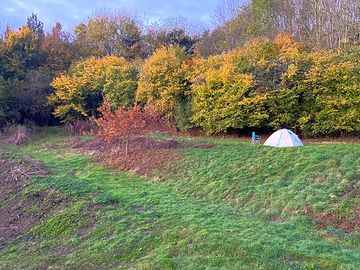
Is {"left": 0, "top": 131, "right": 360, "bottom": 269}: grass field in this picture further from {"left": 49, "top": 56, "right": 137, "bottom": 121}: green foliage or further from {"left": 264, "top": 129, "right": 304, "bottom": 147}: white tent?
{"left": 49, "top": 56, "right": 137, "bottom": 121}: green foliage

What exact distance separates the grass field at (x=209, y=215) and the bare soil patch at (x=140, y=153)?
518mm

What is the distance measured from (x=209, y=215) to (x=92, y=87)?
18.9 m

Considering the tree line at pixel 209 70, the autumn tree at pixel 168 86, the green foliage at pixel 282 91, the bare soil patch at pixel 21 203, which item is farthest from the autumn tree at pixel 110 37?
the bare soil patch at pixel 21 203

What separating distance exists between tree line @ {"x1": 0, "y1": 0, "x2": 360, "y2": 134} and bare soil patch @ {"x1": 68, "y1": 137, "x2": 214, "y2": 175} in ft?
13.0

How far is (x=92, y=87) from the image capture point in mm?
25500

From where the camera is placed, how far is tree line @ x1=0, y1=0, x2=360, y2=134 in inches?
663

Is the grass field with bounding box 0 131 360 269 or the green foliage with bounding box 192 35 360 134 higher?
the green foliage with bounding box 192 35 360 134

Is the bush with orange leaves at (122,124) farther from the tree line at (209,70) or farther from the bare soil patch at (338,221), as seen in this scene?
the bare soil patch at (338,221)

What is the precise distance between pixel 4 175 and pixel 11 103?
13.3 metres

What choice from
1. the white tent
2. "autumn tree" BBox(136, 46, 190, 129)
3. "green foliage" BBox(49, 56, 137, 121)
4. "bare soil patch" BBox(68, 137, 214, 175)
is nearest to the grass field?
"bare soil patch" BBox(68, 137, 214, 175)

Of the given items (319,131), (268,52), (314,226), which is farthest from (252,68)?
(314,226)

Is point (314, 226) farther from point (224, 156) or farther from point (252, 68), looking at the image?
point (252, 68)

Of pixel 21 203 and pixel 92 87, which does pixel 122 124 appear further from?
pixel 92 87

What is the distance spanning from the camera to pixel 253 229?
7.54 m
